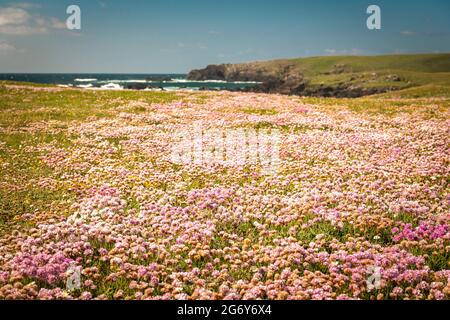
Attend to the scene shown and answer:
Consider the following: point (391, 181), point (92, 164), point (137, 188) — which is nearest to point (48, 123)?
point (92, 164)

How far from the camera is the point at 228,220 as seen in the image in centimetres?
862

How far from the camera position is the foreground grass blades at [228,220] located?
618 cm

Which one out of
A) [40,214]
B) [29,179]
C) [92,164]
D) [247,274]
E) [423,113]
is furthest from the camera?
[423,113]

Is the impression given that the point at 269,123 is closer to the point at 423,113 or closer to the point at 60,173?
the point at 423,113

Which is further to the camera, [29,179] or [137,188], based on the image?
[29,179]

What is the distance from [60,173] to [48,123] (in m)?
11.3

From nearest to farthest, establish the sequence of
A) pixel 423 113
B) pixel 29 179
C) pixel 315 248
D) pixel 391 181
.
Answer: pixel 315 248, pixel 391 181, pixel 29 179, pixel 423 113

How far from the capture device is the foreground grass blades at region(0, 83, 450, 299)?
6180mm

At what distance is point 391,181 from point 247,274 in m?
6.11

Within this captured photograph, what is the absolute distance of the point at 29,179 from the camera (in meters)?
12.4

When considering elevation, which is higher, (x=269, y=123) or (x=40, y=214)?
(x=269, y=123)
